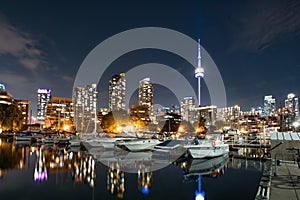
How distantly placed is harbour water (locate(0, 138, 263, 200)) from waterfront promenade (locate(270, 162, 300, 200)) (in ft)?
6.87

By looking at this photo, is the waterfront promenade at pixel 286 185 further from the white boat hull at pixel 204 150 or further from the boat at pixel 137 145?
the boat at pixel 137 145

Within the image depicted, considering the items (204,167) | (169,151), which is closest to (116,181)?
(204,167)

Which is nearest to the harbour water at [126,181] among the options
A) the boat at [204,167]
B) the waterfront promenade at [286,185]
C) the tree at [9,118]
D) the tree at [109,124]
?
the boat at [204,167]

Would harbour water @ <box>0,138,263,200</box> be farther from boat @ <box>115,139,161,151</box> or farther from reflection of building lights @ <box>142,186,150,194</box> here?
boat @ <box>115,139,161,151</box>

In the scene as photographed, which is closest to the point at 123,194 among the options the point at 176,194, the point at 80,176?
the point at 176,194

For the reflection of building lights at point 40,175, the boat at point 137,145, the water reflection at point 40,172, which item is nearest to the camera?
the reflection of building lights at point 40,175

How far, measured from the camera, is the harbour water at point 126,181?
15367 mm

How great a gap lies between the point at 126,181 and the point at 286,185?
442 inches

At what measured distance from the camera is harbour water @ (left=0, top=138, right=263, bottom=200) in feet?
50.4

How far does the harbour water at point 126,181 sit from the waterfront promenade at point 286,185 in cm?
209

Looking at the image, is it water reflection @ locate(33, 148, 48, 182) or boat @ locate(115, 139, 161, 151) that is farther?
boat @ locate(115, 139, 161, 151)

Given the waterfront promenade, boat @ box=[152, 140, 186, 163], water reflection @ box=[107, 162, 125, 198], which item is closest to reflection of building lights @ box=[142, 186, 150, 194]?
water reflection @ box=[107, 162, 125, 198]

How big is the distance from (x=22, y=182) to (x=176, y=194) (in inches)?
492

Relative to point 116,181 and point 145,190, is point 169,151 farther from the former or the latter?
point 145,190
